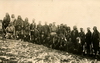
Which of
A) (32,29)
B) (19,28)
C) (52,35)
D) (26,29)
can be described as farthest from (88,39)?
(19,28)

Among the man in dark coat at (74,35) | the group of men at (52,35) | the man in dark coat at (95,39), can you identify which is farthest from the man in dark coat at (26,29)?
the man in dark coat at (95,39)

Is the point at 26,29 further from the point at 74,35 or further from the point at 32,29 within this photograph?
the point at 74,35

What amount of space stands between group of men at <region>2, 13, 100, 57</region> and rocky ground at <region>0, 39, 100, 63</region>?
0.71 metres

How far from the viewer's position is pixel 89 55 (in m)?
11.3

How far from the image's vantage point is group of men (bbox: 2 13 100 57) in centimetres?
1139

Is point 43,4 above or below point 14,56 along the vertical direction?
above

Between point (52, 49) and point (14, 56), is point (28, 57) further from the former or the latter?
point (52, 49)

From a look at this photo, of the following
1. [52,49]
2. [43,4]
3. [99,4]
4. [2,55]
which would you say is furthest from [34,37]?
[99,4]

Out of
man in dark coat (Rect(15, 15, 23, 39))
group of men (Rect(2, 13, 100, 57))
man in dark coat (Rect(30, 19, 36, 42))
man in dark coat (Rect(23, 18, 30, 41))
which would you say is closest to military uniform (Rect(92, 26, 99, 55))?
group of men (Rect(2, 13, 100, 57))

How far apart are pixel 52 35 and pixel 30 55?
2494 mm

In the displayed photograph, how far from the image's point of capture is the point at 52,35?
39.3 feet

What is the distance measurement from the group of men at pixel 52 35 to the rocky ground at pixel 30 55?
71cm

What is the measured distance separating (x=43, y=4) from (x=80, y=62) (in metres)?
3.53

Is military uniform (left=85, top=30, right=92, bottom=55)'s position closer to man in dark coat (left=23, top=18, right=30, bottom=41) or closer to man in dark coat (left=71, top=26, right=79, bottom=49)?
man in dark coat (left=71, top=26, right=79, bottom=49)
